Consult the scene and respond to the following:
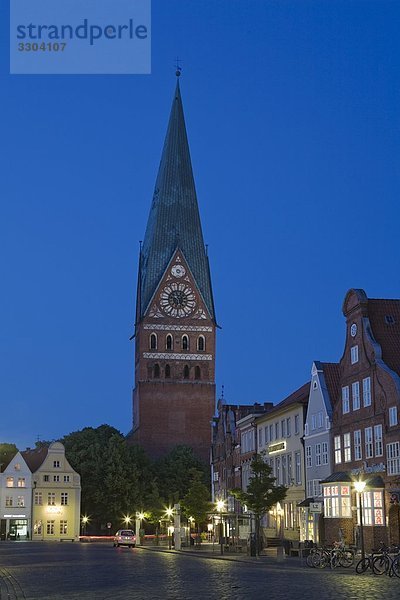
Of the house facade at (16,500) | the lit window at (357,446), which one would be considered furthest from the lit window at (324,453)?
the house facade at (16,500)

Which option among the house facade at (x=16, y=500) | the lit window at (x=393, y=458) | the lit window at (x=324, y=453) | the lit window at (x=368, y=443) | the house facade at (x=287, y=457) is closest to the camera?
the lit window at (x=393, y=458)

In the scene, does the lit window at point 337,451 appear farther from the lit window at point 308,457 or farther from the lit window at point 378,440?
the lit window at point 378,440

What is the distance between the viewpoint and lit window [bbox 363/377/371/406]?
2138 inches

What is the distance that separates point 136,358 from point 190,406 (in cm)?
1252

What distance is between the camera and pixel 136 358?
5276 inches

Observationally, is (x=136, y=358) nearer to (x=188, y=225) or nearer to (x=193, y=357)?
(x=193, y=357)

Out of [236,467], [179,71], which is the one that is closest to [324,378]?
[236,467]

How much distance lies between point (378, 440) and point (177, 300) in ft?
267

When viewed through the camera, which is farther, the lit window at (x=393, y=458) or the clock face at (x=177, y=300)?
the clock face at (x=177, y=300)

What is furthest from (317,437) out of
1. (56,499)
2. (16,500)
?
(16,500)

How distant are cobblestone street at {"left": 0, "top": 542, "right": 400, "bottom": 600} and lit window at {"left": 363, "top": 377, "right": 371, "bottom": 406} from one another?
43.4 ft

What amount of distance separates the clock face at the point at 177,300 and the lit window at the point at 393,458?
8258 centimetres

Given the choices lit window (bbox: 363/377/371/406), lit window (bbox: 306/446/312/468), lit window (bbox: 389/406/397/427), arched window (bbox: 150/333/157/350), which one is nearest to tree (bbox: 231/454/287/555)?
lit window (bbox: 306/446/312/468)

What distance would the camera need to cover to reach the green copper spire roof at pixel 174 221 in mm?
134500
